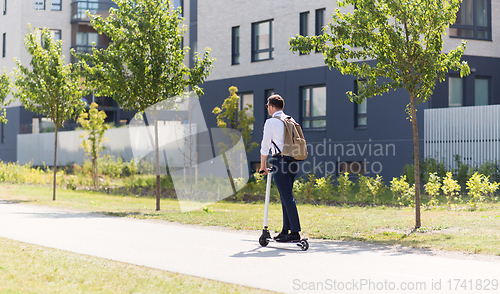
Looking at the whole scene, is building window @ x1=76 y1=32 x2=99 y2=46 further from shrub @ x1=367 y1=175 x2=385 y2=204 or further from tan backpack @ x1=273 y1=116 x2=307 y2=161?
tan backpack @ x1=273 y1=116 x2=307 y2=161

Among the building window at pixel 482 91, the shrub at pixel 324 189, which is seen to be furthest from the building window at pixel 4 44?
the building window at pixel 482 91

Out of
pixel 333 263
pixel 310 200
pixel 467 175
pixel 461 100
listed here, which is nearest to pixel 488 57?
pixel 461 100

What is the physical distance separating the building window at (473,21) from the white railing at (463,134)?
391cm

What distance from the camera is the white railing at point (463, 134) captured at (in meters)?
18.5

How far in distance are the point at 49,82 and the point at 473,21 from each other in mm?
16208

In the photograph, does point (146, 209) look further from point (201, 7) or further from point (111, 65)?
point (201, 7)

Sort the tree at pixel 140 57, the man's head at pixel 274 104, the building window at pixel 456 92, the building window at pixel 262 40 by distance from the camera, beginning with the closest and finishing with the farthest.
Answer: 1. the man's head at pixel 274 104
2. the tree at pixel 140 57
3. the building window at pixel 456 92
4. the building window at pixel 262 40

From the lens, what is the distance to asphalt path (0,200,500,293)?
218 inches

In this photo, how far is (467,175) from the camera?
1794 centimetres

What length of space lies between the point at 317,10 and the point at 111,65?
1230cm

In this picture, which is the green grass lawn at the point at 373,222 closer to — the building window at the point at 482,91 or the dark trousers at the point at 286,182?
the dark trousers at the point at 286,182

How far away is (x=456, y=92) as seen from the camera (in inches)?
848

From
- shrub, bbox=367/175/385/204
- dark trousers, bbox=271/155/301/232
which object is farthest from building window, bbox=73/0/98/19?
dark trousers, bbox=271/155/301/232

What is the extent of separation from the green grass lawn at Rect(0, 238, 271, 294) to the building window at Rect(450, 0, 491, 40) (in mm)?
18802
